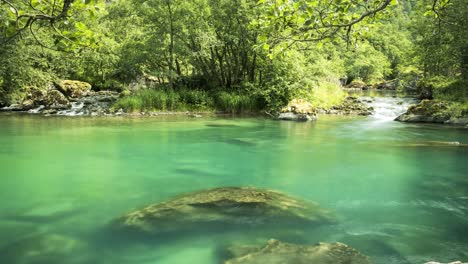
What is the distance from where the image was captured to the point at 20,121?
20562 mm

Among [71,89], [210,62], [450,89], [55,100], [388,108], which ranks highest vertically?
[210,62]

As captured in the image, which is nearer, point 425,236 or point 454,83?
point 425,236

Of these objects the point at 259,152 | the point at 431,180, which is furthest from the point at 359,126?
the point at 431,180

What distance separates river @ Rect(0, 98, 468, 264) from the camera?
19.5 ft

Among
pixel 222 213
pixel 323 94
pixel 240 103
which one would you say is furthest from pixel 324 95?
pixel 222 213

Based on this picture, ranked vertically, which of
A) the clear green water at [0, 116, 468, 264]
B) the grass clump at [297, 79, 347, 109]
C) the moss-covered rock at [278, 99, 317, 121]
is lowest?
the clear green water at [0, 116, 468, 264]

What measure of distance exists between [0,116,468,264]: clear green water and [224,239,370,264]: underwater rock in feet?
1.55

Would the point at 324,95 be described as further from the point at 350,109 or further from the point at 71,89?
the point at 71,89

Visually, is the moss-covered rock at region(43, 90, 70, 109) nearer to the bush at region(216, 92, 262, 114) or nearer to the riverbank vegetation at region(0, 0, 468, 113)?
the riverbank vegetation at region(0, 0, 468, 113)

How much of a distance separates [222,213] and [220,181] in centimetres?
284

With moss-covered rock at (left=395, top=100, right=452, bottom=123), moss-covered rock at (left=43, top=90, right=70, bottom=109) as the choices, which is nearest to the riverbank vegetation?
moss-covered rock at (left=395, top=100, right=452, bottom=123)

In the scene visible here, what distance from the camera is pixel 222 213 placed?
712 cm

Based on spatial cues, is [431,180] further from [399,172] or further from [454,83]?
[454,83]

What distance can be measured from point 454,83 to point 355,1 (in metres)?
20.0
